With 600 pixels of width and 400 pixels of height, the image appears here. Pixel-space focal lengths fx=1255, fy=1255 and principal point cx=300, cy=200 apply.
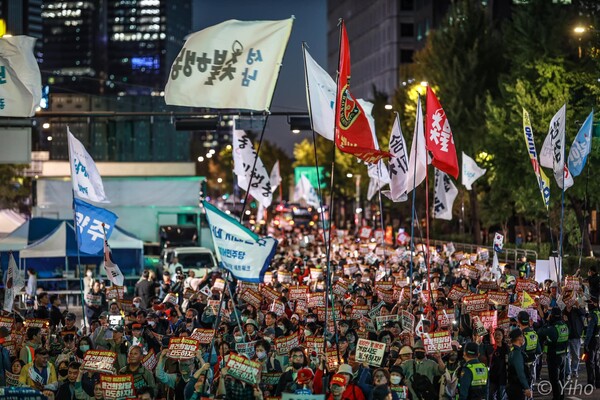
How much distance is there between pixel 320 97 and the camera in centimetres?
1758

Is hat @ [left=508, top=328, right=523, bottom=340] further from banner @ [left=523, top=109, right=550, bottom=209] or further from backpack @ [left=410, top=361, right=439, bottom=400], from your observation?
banner @ [left=523, top=109, right=550, bottom=209]

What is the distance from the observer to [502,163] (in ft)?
169

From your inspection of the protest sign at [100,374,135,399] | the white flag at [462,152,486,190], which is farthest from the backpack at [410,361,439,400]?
the white flag at [462,152,486,190]

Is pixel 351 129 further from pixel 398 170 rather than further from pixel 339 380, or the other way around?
pixel 398 170

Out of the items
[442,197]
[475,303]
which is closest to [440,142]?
[475,303]

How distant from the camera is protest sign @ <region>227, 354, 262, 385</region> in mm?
12570

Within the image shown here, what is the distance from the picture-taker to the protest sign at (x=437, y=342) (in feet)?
48.7

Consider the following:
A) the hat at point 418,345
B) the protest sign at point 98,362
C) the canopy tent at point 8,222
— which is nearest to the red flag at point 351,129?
the hat at point 418,345

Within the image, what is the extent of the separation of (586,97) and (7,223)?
2178cm

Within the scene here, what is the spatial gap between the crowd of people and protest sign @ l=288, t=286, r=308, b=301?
4 cm

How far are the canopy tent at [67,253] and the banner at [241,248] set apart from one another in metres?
19.8

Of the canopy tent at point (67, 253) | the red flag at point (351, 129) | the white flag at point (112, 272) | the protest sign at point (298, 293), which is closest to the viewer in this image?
the red flag at point (351, 129)

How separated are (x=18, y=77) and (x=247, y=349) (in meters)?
6.95

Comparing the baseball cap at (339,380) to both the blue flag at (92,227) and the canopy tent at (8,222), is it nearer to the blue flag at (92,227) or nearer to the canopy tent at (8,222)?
the blue flag at (92,227)
